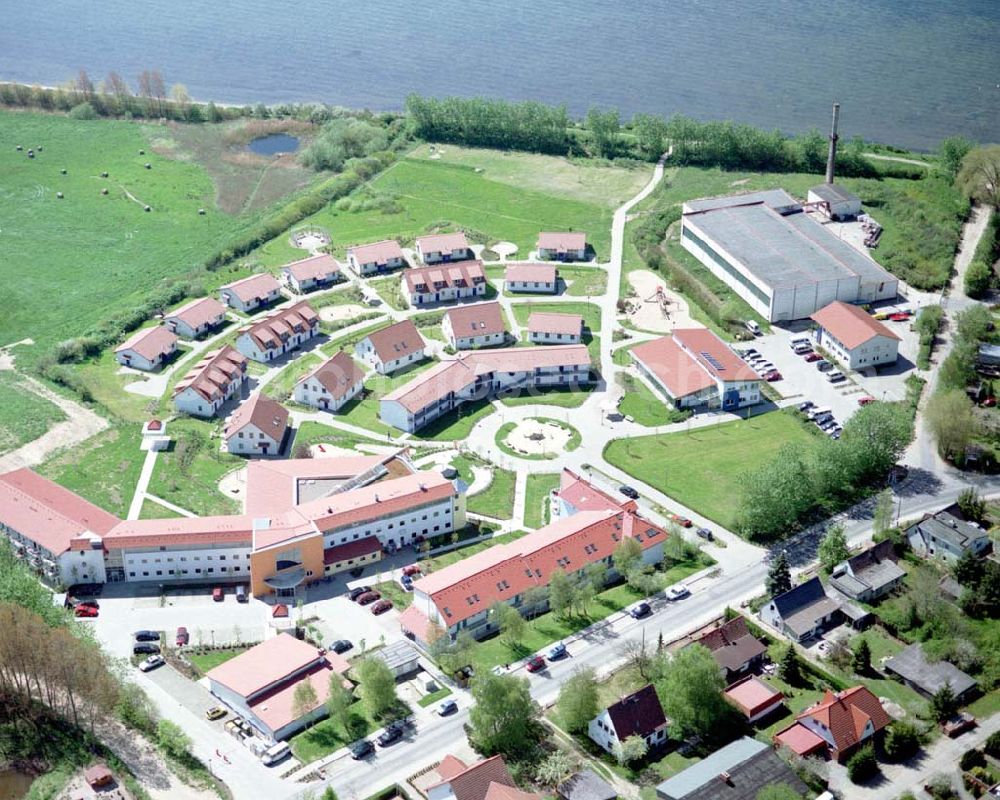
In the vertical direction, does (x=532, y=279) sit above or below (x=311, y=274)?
above

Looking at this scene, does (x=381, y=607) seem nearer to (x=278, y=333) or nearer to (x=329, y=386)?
(x=329, y=386)

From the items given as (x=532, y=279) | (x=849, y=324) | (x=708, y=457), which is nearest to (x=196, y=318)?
(x=532, y=279)

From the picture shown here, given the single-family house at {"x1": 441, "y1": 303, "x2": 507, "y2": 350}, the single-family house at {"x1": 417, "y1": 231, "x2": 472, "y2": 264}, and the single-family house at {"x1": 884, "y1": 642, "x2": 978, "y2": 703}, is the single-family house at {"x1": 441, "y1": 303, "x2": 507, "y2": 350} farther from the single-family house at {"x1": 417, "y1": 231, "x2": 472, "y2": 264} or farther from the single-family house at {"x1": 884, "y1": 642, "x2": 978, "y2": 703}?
the single-family house at {"x1": 884, "y1": 642, "x2": 978, "y2": 703}

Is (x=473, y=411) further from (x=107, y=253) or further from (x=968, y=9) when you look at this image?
(x=968, y=9)

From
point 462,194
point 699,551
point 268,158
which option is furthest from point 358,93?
point 699,551

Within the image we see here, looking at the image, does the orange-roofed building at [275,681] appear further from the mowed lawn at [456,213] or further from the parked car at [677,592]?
the mowed lawn at [456,213]

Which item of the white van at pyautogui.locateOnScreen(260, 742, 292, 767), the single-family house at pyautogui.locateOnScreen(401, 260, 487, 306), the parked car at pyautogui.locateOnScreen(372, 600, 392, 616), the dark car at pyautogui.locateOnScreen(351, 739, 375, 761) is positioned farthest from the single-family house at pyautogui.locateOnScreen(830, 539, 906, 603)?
the single-family house at pyautogui.locateOnScreen(401, 260, 487, 306)
